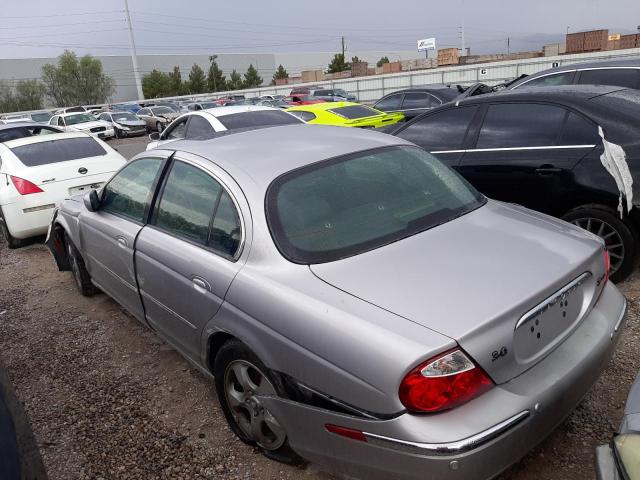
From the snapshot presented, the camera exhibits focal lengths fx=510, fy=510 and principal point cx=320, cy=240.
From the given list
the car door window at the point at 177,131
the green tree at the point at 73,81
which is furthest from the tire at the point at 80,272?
the green tree at the point at 73,81

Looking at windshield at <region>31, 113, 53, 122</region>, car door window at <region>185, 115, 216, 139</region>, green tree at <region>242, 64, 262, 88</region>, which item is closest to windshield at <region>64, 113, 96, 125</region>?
windshield at <region>31, 113, 53, 122</region>

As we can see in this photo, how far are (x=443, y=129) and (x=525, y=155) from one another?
947 mm

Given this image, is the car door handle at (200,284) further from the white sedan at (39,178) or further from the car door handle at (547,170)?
the white sedan at (39,178)

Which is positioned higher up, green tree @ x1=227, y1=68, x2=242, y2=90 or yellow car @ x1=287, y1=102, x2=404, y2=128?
green tree @ x1=227, y1=68, x2=242, y2=90

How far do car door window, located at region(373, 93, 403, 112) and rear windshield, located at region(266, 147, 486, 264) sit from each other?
12.6m

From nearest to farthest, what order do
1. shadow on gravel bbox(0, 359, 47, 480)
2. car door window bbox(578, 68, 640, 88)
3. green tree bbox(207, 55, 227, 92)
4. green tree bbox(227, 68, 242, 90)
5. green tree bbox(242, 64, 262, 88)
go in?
1. shadow on gravel bbox(0, 359, 47, 480)
2. car door window bbox(578, 68, 640, 88)
3. green tree bbox(207, 55, 227, 92)
4. green tree bbox(242, 64, 262, 88)
5. green tree bbox(227, 68, 242, 90)

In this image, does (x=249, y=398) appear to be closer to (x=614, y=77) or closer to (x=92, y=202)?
(x=92, y=202)

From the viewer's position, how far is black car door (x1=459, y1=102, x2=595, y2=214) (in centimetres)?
409

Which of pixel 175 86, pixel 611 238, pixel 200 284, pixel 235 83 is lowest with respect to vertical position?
pixel 611 238

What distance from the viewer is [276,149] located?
9.70ft

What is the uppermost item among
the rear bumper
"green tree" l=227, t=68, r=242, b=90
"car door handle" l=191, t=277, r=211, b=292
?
"green tree" l=227, t=68, r=242, b=90

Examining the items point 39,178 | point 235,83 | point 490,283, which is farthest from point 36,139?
point 235,83

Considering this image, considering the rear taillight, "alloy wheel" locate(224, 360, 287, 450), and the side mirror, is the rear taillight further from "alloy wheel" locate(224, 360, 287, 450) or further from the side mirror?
the side mirror

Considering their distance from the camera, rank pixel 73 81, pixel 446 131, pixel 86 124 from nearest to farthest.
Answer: pixel 446 131, pixel 86 124, pixel 73 81
